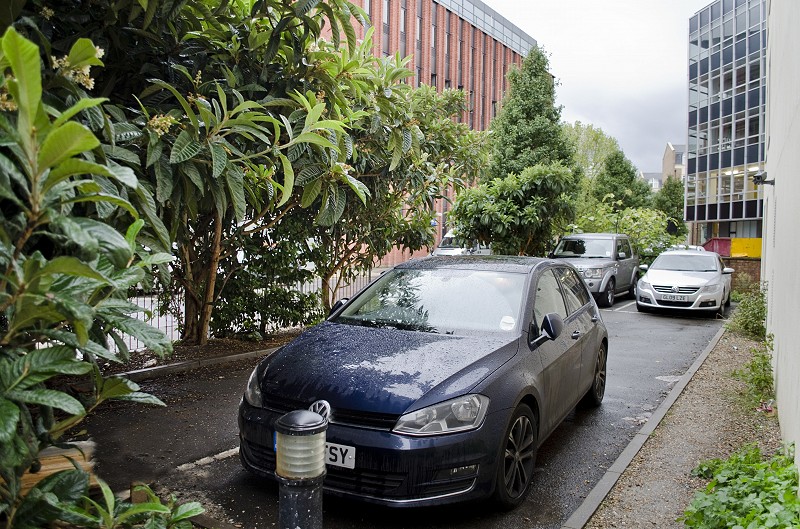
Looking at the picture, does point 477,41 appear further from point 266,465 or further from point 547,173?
point 266,465

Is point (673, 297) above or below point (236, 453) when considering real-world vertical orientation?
above

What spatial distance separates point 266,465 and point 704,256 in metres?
14.9

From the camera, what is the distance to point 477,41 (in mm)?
47625

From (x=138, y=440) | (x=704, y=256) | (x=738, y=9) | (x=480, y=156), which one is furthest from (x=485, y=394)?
(x=738, y=9)

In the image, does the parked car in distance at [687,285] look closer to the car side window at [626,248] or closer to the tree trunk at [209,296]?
the car side window at [626,248]

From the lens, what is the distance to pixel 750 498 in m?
3.44

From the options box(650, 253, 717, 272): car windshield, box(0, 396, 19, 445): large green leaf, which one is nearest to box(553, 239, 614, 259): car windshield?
box(650, 253, 717, 272): car windshield

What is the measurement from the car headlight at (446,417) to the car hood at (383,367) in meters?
0.05

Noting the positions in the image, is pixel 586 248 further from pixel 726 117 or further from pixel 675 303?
pixel 726 117

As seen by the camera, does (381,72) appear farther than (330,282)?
No

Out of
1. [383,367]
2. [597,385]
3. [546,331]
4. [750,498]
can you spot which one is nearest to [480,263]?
[546,331]

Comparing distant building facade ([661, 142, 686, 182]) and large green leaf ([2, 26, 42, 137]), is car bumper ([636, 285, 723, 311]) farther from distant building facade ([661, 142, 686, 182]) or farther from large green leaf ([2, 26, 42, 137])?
distant building facade ([661, 142, 686, 182])

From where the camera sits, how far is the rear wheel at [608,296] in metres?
16.2

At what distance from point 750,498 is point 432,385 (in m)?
1.84
